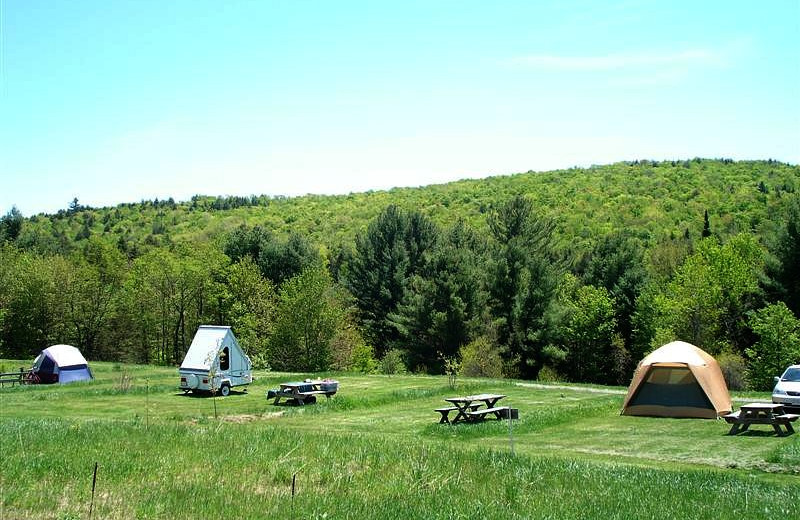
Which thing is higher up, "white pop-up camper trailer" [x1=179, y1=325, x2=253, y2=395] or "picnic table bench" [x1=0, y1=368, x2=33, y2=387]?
"white pop-up camper trailer" [x1=179, y1=325, x2=253, y2=395]

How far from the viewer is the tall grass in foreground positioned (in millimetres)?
10109

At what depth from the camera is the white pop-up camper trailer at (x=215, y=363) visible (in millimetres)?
32031

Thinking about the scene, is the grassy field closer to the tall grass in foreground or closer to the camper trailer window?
the tall grass in foreground

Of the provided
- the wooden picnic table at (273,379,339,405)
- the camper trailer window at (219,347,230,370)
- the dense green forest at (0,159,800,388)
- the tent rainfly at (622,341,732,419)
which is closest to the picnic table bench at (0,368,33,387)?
the camper trailer window at (219,347,230,370)

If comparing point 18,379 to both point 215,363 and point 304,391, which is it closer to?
point 215,363

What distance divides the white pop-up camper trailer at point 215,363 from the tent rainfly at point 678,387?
58.0 feet

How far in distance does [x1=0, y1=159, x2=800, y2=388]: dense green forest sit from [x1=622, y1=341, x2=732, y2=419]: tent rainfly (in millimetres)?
16869

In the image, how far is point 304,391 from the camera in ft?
97.8

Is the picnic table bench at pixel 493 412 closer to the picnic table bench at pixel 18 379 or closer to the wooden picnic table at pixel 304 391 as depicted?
the wooden picnic table at pixel 304 391

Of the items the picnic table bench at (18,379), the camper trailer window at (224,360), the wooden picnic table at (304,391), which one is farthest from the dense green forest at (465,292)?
the picnic table bench at (18,379)

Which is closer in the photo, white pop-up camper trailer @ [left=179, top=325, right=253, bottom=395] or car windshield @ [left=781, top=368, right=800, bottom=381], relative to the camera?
car windshield @ [left=781, top=368, right=800, bottom=381]

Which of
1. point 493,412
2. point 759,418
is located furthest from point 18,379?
point 759,418

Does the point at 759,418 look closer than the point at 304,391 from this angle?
Yes

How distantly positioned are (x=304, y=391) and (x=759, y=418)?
1750 centimetres
